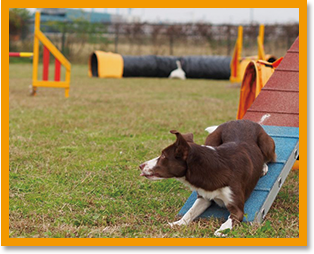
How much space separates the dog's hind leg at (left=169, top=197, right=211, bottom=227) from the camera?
347cm

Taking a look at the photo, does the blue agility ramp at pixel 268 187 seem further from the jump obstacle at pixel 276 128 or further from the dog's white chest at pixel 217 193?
the dog's white chest at pixel 217 193

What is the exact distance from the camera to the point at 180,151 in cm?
328

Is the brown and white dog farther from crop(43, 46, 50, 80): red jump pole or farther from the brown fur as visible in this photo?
crop(43, 46, 50, 80): red jump pole

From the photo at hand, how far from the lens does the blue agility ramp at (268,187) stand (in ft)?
11.5

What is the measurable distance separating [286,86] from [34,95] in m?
7.31

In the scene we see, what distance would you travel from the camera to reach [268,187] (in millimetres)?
3738

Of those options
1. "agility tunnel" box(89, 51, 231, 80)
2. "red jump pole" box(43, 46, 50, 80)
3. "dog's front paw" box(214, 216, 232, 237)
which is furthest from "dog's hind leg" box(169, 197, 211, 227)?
"agility tunnel" box(89, 51, 231, 80)

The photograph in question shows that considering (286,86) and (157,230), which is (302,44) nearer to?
(157,230)

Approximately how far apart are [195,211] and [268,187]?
25.1 inches

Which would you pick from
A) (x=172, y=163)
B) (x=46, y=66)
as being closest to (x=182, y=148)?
(x=172, y=163)

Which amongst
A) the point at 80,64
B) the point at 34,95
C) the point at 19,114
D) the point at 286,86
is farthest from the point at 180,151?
the point at 80,64

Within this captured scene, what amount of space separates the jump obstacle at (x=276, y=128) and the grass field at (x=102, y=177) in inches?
5.3

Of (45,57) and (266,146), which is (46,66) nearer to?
(45,57)
